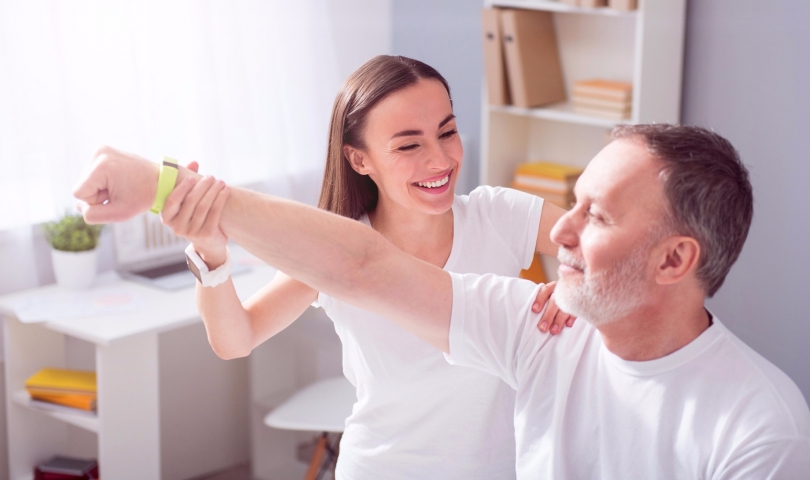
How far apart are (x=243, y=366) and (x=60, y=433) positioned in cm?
83

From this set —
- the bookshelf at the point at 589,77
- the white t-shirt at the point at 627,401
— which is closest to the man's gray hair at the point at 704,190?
the white t-shirt at the point at 627,401

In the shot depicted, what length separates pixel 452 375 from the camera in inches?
65.5

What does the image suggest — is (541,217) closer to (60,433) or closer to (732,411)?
(732,411)

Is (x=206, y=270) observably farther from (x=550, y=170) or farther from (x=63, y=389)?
(x=550, y=170)

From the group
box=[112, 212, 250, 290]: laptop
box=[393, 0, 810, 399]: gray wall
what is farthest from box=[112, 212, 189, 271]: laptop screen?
box=[393, 0, 810, 399]: gray wall

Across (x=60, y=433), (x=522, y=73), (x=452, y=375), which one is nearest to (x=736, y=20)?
(x=522, y=73)

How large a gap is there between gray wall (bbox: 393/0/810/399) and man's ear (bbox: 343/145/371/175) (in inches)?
71.8

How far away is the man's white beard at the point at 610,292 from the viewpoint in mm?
1190

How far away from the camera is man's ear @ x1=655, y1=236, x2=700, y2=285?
1.17 m

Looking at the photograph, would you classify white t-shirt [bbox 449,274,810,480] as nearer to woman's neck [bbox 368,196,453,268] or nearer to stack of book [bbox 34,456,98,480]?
woman's neck [bbox 368,196,453,268]

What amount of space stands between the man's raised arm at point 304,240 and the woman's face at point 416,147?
0.43 metres

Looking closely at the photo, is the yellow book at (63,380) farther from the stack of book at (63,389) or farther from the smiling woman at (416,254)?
A: the smiling woman at (416,254)

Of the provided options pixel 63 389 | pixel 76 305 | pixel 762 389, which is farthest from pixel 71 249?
pixel 762 389

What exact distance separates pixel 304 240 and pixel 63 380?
A: 191 cm
